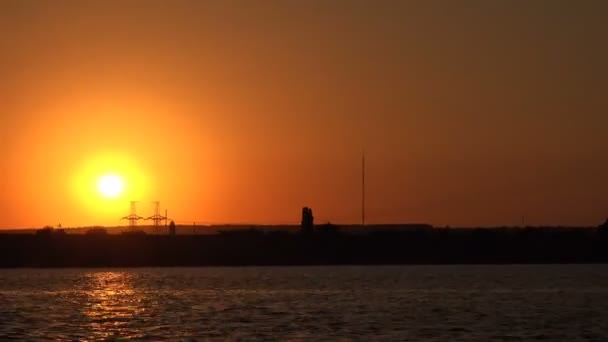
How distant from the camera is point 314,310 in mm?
95250

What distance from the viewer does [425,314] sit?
90.1m

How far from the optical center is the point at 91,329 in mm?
80500

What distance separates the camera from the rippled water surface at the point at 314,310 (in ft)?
248

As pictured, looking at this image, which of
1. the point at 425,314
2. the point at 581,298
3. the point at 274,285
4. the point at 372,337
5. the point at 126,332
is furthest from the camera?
the point at 274,285

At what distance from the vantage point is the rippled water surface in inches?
2975

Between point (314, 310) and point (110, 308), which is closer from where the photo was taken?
point (314, 310)

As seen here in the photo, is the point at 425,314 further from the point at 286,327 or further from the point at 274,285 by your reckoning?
the point at 274,285

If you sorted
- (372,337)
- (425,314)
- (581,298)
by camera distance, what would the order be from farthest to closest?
(581,298)
(425,314)
(372,337)

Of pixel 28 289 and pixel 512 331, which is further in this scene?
pixel 28 289

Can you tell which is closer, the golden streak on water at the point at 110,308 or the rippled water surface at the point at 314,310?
the rippled water surface at the point at 314,310

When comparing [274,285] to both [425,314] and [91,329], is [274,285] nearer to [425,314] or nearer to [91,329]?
[425,314]

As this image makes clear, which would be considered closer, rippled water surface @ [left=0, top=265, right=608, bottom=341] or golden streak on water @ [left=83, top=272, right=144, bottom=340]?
rippled water surface @ [left=0, top=265, right=608, bottom=341]

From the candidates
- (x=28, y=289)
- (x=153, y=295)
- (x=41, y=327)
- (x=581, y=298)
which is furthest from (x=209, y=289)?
(x=41, y=327)

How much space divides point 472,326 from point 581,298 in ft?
108
